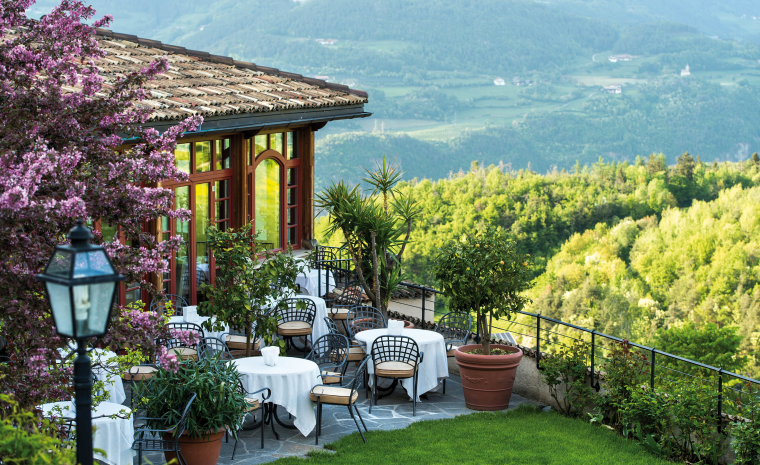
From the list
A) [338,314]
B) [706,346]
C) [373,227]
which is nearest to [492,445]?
[338,314]

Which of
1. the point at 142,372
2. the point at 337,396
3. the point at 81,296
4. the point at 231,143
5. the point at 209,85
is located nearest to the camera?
the point at 81,296

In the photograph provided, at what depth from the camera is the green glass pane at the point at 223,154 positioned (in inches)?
475

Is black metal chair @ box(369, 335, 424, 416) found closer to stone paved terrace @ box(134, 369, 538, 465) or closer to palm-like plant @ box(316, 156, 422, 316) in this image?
stone paved terrace @ box(134, 369, 538, 465)

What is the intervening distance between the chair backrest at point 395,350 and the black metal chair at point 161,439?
8.87ft

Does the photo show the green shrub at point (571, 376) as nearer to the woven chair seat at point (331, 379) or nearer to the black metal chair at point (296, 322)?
the woven chair seat at point (331, 379)

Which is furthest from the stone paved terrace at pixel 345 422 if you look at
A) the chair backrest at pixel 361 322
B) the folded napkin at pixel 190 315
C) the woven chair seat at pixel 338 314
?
the folded napkin at pixel 190 315

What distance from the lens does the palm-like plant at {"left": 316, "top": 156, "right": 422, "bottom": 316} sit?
38.1 ft

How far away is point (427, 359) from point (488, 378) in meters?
0.73

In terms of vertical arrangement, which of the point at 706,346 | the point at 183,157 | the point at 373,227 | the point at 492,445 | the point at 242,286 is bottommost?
the point at 706,346

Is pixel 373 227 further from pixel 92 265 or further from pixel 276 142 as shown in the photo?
pixel 92 265

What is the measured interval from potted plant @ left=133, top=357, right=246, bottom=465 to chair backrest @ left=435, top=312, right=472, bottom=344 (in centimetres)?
382

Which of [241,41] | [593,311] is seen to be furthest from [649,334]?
[241,41]

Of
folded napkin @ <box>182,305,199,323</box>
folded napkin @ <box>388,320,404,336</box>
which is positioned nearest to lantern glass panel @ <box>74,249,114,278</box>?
folded napkin @ <box>388,320,404,336</box>

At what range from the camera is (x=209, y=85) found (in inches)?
477
